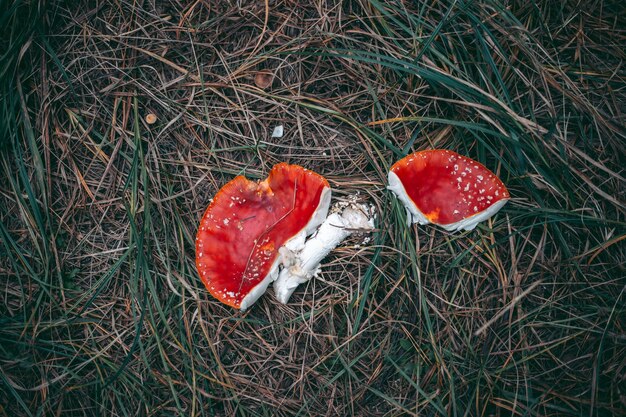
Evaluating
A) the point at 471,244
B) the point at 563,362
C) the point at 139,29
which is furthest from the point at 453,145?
the point at 139,29

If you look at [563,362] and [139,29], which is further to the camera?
[139,29]

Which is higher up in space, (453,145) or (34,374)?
(453,145)

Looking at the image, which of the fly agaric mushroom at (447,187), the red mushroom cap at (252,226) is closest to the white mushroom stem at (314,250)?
the red mushroom cap at (252,226)

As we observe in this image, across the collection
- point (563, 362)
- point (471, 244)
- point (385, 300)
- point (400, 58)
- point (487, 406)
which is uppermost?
point (400, 58)

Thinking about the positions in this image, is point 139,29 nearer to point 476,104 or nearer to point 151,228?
point 151,228

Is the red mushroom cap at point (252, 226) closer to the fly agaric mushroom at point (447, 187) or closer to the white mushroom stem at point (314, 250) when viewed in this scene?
the white mushroom stem at point (314, 250)

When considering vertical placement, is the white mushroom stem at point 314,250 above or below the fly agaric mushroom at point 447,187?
below

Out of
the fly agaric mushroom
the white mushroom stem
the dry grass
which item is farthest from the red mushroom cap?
the fly agaric mushroom
